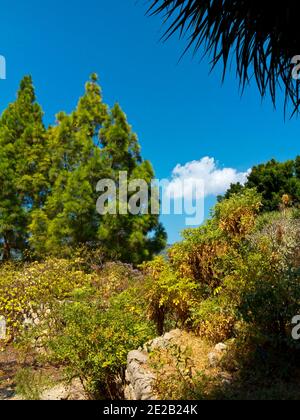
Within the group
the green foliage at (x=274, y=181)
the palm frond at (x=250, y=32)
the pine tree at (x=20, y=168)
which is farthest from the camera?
the green foliage at (x=274, y=181)

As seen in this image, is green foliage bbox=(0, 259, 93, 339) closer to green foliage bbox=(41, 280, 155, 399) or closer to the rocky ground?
the rocky ground

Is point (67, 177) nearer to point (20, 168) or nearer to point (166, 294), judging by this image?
point (20, 168)

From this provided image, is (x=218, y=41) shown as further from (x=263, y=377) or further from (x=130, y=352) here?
(x=130, y=352)

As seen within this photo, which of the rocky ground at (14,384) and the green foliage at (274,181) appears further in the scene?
the green foliage at (274,181)

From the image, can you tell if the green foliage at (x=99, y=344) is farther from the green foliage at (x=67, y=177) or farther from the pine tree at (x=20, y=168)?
the pine tree at (x=20, y=168)

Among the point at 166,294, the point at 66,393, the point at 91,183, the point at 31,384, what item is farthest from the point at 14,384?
the point at 91,183

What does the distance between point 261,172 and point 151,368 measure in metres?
13.2

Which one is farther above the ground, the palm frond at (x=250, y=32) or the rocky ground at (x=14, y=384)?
the palm frond at (x=250, y=32)

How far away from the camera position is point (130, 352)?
485 centimetres

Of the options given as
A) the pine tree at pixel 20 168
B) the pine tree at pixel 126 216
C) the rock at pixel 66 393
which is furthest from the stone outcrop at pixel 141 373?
the pine tree at pixel 20 168

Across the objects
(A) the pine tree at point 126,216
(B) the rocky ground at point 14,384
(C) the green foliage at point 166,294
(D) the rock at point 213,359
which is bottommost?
(B) the rocky ground at point 14,384

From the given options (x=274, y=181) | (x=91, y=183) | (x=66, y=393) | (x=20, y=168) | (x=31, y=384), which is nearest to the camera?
(x=66, y=393)

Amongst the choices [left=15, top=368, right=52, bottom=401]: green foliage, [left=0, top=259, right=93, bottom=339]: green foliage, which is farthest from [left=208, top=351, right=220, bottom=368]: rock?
[left=0, top=259, right=93, bottom=339]: green foliage
